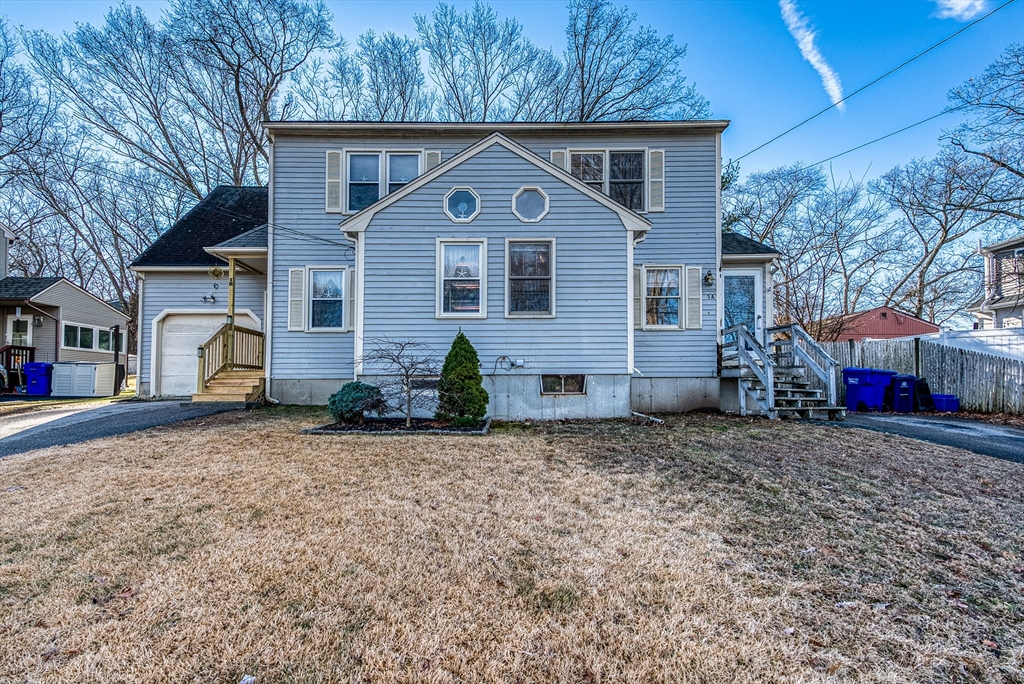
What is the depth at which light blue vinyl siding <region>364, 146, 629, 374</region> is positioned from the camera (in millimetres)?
8531

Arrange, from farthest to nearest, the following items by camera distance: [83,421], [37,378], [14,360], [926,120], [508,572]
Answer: [14,360]
[37,378]
[926,120]
[83,421]
[508,572]

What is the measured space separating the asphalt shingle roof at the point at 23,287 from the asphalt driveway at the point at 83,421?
8.49 metres

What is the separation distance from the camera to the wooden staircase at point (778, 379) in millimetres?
8484

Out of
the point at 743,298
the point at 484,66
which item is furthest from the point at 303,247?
the point at 484,66

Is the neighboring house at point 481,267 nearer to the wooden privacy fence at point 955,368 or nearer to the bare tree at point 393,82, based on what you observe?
the wooden privacy fence at point 955,368

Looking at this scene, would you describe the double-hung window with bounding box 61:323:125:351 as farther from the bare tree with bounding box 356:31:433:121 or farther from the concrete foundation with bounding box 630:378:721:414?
the concrete foundation with bounding box 630:378:721:414

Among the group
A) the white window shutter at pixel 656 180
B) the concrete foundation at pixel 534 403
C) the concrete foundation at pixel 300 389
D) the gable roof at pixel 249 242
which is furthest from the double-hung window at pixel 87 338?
the white window shutter at pixel 656 180

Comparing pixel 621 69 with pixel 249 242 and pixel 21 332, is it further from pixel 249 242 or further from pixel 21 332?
pixel 21 332

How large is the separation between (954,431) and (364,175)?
40.3ft

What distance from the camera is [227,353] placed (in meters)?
10.4

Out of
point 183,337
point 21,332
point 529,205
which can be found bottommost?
point 183,337

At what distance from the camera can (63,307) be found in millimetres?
16781

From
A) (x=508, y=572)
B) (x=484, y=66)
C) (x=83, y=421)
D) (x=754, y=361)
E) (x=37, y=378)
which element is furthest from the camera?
(x=484, y=66)

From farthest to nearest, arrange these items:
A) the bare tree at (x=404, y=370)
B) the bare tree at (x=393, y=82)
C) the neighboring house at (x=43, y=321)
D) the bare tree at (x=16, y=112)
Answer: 1. the bare tree at (x=393, y=82)
2. the bare tree at (x=16, y=112)
3. the neighboring house at (x=43, y=321)
4. the bare tree at (x=404, y=370)
